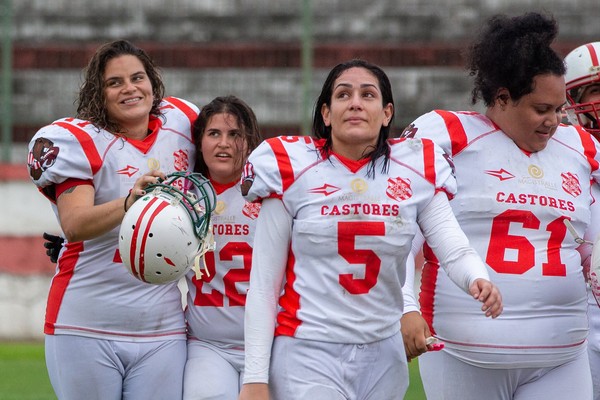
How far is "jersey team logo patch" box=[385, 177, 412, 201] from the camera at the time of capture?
392cm

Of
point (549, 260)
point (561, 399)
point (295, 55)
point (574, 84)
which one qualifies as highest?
point (295, 55)

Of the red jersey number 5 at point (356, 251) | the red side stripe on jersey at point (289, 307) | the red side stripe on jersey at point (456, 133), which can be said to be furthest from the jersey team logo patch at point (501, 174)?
the red side stripe on jersey at point (289, 307)

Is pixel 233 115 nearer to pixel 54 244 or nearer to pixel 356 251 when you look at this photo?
pixel 54 244

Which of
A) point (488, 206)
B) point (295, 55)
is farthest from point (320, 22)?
point (488, 206)

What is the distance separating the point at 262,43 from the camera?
40.8 ft

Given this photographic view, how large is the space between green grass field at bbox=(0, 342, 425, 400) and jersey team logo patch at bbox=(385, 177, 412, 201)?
4425 mm

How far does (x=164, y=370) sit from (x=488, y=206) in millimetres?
1380

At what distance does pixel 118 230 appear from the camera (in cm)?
460

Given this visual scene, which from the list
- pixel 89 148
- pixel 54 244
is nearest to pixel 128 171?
pixel 89 148

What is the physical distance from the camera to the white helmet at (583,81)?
16.1 feet

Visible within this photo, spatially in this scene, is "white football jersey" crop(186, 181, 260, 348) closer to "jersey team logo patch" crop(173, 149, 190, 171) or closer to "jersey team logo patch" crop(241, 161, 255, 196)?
"jersey team logo patch" crop(173, 149, 190, 171)

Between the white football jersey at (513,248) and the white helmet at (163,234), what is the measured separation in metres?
0.84

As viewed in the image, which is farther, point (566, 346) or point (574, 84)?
point (574, 84)

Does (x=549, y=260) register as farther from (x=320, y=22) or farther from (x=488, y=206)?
(x=320, y=22)
